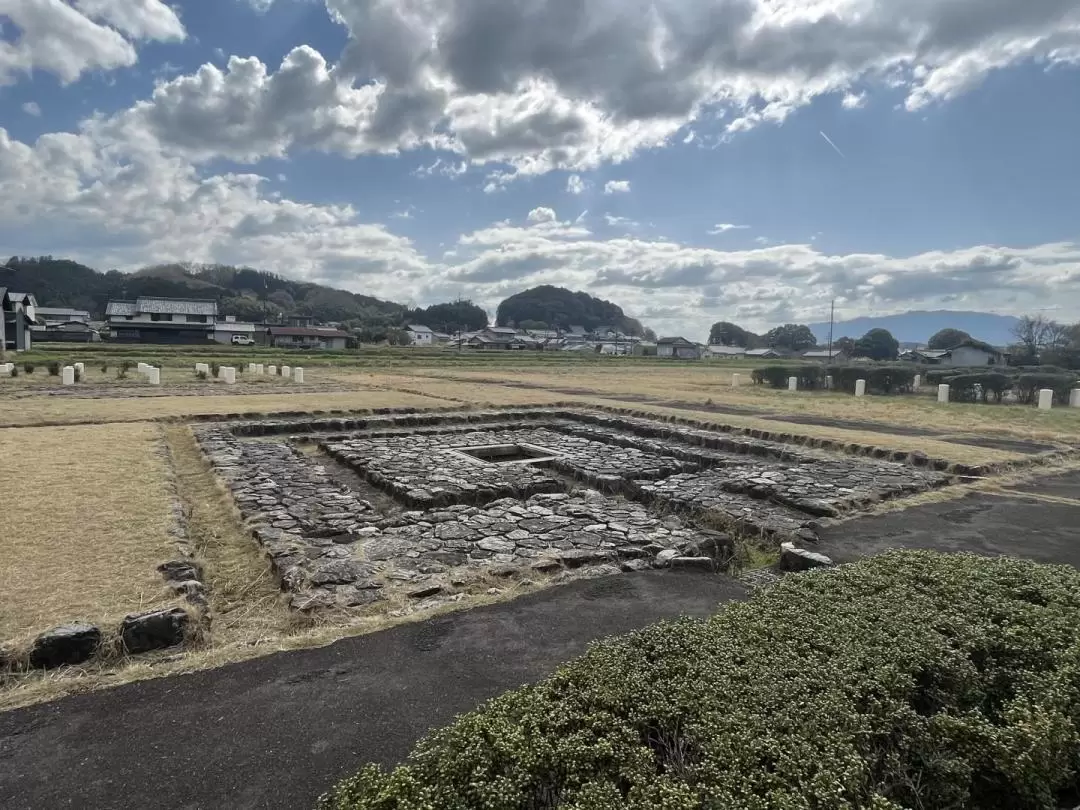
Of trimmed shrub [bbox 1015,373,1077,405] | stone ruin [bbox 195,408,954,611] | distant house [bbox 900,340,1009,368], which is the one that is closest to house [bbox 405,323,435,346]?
distant house [bbox 900,340,1009,368]

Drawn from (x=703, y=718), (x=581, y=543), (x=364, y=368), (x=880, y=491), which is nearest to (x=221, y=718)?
(x=703, y=718)

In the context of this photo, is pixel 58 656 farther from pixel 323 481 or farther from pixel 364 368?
pixel 364 368

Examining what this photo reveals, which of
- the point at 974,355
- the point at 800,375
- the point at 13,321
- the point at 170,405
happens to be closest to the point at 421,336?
the point at 13,321

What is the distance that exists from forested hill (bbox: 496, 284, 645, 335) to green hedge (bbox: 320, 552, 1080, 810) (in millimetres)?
150723

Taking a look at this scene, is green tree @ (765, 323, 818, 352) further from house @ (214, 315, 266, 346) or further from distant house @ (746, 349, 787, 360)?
house @ (214, 315, 266, 346)

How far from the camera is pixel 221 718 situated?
3.79 metres

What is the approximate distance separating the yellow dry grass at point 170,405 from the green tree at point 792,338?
111224 mm

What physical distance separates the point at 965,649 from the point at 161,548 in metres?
7.24

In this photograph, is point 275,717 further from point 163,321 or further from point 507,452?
point 163,321

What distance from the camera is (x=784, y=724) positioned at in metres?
2.91

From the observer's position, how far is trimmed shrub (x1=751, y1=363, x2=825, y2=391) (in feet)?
112

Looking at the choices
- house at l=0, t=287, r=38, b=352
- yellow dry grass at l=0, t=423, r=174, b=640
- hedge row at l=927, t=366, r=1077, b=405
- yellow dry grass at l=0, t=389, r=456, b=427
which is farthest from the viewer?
house at l=0, t=287, r=38, b=352

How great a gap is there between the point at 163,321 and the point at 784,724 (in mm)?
77863

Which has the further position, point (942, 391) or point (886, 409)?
point (942, 391)
